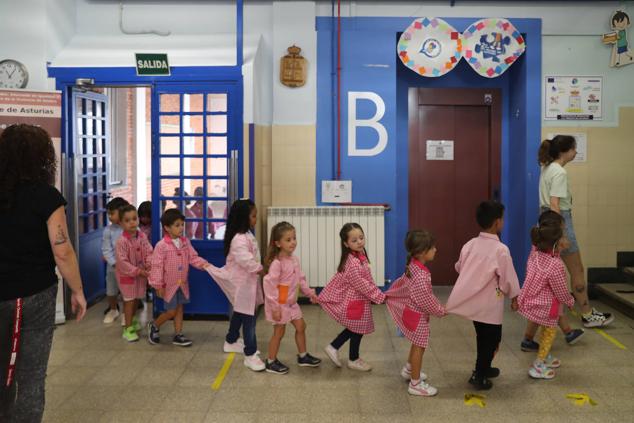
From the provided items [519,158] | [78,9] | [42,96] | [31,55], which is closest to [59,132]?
[42,96]

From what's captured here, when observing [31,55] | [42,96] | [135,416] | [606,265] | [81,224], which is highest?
[31,55]

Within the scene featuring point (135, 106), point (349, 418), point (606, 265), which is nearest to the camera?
point (349, 418)

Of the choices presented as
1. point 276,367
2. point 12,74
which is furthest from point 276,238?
point 12,74

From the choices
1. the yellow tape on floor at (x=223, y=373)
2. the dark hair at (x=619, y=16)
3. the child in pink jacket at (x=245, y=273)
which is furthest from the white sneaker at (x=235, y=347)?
the dark hair at (x=619, y=16)

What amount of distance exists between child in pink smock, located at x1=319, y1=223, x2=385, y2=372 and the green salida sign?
2.27 metres

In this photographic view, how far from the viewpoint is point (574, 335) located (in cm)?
477

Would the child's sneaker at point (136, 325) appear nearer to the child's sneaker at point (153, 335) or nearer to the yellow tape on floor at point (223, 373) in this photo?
the child's sneaker at point (153, 335)

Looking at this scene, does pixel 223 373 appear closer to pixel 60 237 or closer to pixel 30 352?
pixel 30 352

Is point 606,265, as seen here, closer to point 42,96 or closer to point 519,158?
point 519,158

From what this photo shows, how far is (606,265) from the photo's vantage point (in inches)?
249

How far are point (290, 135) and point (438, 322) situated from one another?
216 centimetres

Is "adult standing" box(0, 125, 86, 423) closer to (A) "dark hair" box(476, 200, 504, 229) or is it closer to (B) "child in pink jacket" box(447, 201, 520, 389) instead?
(B) "child in pink jacket" box(447, 201, 520, 389)

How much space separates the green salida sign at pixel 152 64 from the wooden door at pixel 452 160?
2.52m

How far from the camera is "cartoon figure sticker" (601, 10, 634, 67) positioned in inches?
241
